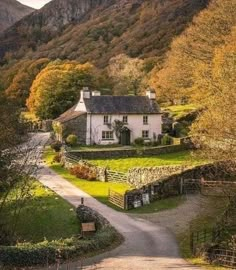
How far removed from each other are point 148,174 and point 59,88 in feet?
138

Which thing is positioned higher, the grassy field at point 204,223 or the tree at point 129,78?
the tree at point 129,78

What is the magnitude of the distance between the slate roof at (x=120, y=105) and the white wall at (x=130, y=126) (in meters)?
0.63

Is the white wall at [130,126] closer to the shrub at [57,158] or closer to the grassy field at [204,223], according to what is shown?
the shrub at [57,158]

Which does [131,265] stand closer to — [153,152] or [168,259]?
[168,259]

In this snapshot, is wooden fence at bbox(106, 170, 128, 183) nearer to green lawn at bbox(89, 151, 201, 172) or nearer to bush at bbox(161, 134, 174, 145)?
green lawn at bbox(89, 151, 201, 172)

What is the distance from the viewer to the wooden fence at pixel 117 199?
37.0 m

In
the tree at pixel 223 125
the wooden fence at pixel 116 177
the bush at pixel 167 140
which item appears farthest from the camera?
the bush at pixel 167 140

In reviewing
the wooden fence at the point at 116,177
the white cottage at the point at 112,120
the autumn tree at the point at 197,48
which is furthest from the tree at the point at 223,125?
the white cottage at the point at 112,120

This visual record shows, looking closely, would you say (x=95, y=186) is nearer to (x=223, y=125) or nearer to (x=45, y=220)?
(x=45, y=220)

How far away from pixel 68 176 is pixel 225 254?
25.5 m

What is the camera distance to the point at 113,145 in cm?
6388

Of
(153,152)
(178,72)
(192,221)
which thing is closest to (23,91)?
(178,72)

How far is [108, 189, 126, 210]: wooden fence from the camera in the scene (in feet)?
121

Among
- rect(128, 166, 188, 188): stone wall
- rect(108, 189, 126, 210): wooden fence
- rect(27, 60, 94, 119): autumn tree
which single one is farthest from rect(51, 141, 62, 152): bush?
rect(108, 189, 126, 210): wooden fence
